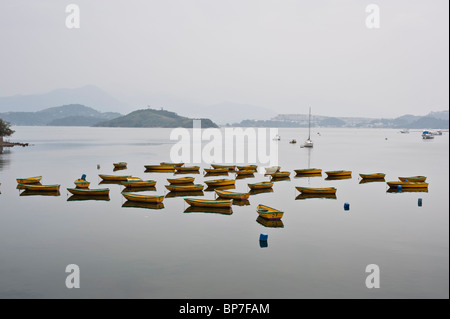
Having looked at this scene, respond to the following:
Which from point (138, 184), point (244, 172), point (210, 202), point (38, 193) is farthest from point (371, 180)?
point (38, 193)

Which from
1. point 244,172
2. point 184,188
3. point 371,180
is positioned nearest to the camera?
point 184,188

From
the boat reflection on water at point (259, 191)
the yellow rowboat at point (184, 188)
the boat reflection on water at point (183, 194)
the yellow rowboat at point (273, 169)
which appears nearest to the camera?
the boat reflection on water at point (183, 194)

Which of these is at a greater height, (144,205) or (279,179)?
(279,179)

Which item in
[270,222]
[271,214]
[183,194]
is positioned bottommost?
[270,222]

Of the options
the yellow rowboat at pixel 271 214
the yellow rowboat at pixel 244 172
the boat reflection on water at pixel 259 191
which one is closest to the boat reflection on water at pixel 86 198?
the boat reflection on water at pixel 259 191

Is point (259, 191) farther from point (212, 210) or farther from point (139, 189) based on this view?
point (139, 189)

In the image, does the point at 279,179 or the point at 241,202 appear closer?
the point at 241,202

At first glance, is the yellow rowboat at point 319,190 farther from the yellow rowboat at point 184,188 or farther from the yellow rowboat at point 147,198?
the yellow rowboat at point 147,198

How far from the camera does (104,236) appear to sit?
28828 millimetres

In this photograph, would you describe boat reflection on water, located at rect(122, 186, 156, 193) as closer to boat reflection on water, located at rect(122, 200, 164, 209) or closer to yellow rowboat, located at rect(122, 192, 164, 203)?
boat reflection on water, located at rect(122, 200, 164, 209)

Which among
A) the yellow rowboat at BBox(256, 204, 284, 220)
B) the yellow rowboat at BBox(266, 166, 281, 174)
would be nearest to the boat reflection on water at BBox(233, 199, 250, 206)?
the yellow rowboat at BBox(256, 204, 284, 220)
